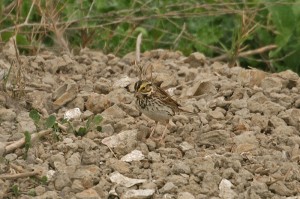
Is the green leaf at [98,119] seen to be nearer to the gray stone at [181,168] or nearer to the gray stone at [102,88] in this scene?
the gray stone at [181,168]

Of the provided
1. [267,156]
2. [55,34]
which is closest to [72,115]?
[267,156]

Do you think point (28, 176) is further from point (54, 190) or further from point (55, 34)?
point (55, 34)

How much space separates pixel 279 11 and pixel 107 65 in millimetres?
2793

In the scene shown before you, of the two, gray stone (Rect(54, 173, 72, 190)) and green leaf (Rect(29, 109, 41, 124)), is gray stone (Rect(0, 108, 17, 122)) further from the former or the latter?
gray stone (Rect(54, 173, 72, 190))

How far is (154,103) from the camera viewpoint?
A: 7.22m

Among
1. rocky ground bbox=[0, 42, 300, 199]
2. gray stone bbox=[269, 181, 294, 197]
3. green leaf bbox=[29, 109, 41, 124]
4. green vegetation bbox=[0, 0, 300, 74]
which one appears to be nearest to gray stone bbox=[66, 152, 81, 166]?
rocky ground bbox=[0, 42, 300, 199]

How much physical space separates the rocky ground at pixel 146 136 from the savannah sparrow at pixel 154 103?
0.11 m

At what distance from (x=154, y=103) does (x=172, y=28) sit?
3.90m

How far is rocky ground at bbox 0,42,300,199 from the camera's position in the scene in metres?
6.23

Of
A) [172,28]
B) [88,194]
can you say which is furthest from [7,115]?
[172,28]

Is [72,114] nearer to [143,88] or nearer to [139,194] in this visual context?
[143,88]

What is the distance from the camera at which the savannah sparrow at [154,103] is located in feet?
23.5

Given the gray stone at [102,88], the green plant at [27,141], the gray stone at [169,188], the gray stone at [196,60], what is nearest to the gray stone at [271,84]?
the gray stone at [196,60]

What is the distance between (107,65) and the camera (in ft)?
28.2
